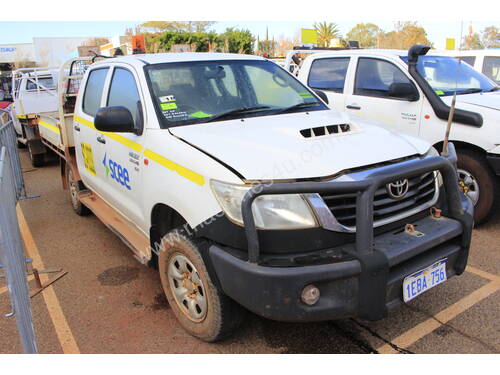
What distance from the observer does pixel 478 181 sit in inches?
178

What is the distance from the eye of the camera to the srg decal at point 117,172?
353cm

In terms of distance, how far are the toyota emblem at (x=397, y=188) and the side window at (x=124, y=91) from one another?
6.50 ft

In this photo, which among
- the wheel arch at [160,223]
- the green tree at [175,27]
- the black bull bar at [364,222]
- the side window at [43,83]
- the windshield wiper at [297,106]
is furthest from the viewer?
the green tree at [175,27]

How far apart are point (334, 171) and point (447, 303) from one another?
5.58 ft

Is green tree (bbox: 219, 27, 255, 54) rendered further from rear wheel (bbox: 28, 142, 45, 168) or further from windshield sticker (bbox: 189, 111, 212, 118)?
windshield sticker (bbox: 189, 111, 212, 118)

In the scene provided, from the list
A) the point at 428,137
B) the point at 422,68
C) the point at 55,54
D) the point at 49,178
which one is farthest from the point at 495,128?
the point at 55,54

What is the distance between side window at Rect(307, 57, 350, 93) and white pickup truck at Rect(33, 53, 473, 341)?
2470 millimetres

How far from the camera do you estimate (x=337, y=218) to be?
2.37 m

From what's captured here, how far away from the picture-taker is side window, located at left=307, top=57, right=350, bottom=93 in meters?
5.93

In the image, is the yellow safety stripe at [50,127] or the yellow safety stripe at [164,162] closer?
the yellow safety stripe at [164,162]

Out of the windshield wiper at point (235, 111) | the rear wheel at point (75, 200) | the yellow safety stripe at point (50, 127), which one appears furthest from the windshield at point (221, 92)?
the yellow safety stripe at point (50, 127)

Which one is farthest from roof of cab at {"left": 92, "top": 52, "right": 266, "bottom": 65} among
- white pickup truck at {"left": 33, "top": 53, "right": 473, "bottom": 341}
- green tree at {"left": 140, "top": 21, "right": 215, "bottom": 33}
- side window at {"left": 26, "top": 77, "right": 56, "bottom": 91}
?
green tree at {"left": 140, "top": 21, "right": 215, "bottom": 33}

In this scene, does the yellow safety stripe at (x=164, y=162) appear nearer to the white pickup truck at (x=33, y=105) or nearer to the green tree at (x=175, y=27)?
the white pickup truck at (x=33, y=105)

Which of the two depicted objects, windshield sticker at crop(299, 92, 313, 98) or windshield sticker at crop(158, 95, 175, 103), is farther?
windshield sticker at crop(299, 92, 313, 98)
